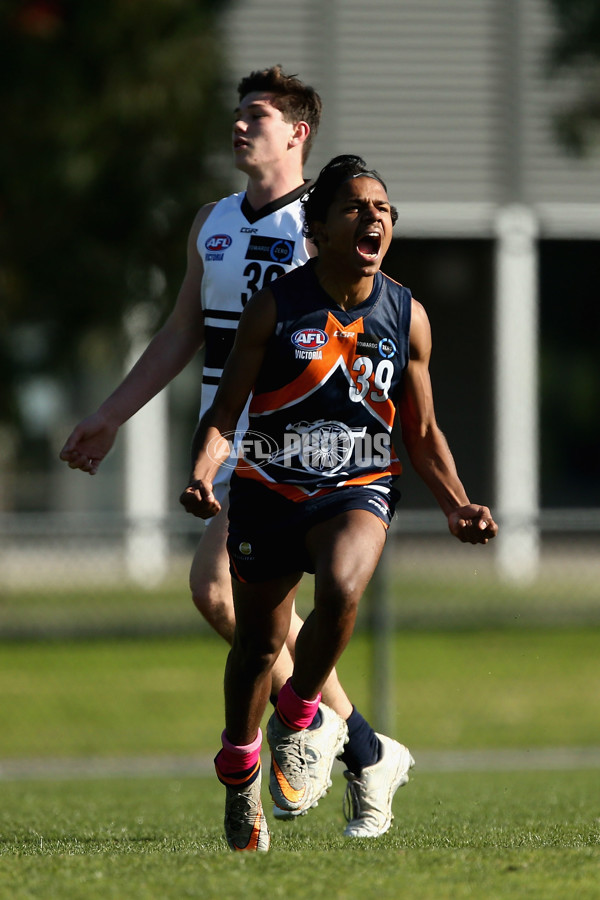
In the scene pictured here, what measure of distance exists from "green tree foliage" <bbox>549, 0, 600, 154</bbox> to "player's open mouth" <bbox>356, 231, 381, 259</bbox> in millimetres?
11634

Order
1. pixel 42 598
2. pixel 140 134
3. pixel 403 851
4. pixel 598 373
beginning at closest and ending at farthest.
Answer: pixel 403 851 → pixel 42 598 → pixel 140 134 → pixel 598 373

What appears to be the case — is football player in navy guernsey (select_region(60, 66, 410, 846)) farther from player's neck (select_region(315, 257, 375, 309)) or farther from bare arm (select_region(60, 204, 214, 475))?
player's neck (select_region(315, 257, 375, 309))

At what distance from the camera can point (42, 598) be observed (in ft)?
42.8

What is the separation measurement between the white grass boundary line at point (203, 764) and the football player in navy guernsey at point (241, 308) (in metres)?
4.27

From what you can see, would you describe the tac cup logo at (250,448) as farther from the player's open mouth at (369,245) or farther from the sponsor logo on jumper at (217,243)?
the sponsor logo on jumper at (217,243)

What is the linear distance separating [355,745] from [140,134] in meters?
9.84

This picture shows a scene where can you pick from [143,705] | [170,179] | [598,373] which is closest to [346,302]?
[143,705]

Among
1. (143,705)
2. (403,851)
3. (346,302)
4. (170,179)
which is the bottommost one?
(143,705)

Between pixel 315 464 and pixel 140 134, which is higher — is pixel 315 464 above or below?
below

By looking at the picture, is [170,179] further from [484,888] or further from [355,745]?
[484,888]

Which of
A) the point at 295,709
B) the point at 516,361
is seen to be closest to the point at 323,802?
the point at 295,709

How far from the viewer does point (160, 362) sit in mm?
5535

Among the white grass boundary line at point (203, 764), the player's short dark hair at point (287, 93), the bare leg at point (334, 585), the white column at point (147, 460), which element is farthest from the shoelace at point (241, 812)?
the white column at point (147, 460)

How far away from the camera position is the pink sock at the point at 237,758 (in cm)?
488
